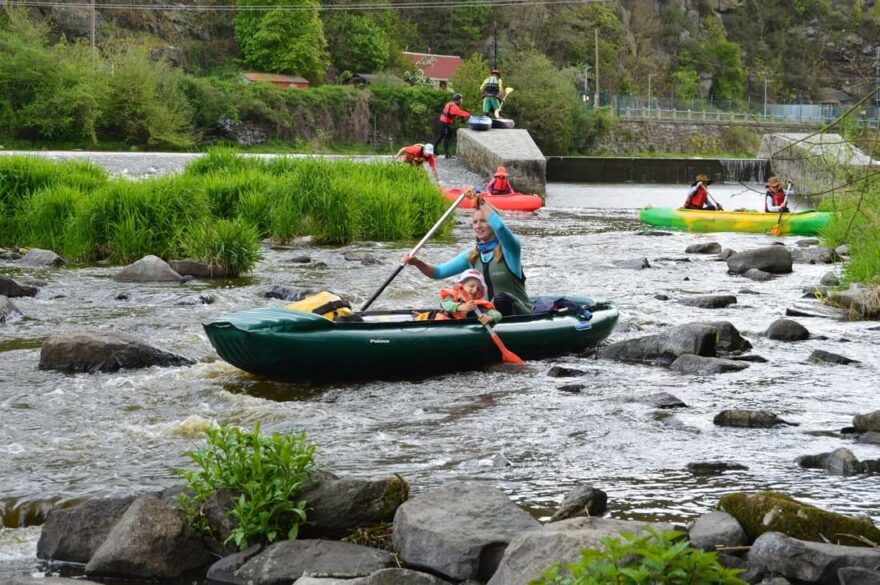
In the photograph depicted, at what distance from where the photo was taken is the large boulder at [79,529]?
4477mm

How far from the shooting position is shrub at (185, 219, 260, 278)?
12883 mm

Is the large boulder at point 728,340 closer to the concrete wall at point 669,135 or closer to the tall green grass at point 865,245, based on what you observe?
the tall green grass at point 865,245

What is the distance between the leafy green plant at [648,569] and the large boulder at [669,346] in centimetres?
545

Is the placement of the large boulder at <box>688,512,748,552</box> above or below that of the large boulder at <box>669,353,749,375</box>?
above

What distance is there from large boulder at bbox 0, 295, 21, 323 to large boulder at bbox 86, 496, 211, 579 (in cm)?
616

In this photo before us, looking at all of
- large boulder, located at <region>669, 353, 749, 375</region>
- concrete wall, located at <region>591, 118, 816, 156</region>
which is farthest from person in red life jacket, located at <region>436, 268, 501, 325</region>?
concrete wall, located at <region>591, 118, 816, 156</region>

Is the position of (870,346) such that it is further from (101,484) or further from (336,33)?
(336,33)

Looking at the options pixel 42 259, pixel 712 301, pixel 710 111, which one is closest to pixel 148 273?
pixel 42 259

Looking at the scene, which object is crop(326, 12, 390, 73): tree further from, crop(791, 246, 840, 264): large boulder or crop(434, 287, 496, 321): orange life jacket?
crop(434, 287, 496, 321): orange life jacket

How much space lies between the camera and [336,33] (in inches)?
2564

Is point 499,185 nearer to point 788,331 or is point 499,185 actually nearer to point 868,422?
point 788,331

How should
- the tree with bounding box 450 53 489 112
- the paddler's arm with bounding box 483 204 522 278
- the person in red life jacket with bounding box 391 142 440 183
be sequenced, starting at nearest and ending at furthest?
1. the paddler's arm with bounding box 483 204 522 278
2. the person in red life jacket with bounding box 391 142 440 183
3. the tree with bounding box 450 53 489 112

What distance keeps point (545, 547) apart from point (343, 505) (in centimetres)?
103

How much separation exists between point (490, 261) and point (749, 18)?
96.5 metres
